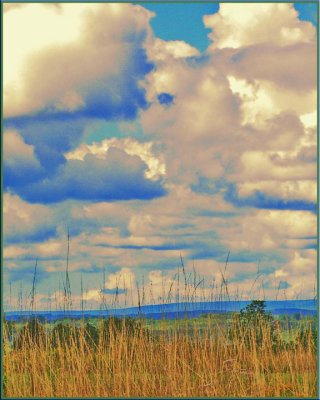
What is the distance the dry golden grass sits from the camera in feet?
20.2

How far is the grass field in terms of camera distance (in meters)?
6.20

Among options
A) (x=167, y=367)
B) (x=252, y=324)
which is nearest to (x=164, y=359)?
(x=167, y=367)

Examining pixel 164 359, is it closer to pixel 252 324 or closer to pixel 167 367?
pixel 167 367

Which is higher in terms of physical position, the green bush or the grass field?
the green bush

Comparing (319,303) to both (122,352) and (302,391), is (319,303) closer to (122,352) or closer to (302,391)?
(302,391)

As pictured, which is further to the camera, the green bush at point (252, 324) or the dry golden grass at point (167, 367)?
the green bush at point (252, 324)

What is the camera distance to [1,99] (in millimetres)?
5637

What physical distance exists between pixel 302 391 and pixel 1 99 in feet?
15.8

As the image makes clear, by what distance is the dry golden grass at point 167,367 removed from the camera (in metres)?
6.14

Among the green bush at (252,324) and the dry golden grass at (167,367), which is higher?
the green bush at (252,324)

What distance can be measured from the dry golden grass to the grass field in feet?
0.04

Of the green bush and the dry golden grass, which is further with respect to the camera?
the green bush

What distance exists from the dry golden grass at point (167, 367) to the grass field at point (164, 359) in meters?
0.01

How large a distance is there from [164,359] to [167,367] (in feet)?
0.82
